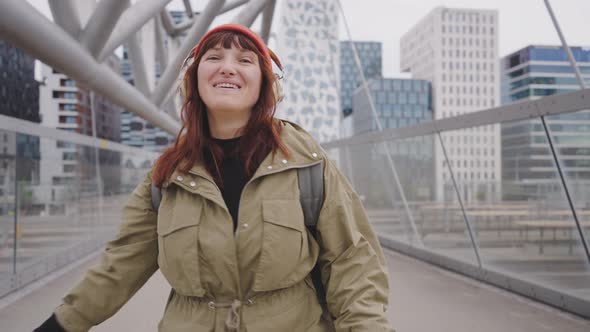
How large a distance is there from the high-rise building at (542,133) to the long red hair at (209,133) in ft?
11.9

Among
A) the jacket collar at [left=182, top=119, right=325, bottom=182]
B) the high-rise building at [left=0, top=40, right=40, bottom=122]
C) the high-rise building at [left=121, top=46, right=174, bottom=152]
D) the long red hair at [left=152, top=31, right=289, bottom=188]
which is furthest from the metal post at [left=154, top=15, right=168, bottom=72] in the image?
the high-rise building at [left=121, top=46, right=174, bottom=152]

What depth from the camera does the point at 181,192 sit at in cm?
149

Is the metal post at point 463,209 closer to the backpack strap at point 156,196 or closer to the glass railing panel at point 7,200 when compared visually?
the glass railing panel at point 7,200

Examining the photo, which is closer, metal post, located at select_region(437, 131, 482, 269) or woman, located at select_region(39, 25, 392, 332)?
woman, located at select_region(39, 25, 392, 332)

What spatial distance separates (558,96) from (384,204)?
17.1ft

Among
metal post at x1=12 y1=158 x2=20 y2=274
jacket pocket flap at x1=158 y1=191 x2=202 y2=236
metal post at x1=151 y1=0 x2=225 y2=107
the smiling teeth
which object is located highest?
metal post at x1=151 y1=0 x2=225 y2=107

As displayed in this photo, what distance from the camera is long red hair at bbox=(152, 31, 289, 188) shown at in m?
1.52

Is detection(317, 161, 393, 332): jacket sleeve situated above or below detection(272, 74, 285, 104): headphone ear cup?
below

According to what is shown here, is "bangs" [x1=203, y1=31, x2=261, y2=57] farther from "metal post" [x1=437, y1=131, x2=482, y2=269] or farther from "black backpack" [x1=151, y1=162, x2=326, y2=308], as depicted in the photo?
"metal post" [x1=437, y1=131, x2=482, y2=269]

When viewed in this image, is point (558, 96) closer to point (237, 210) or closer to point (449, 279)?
point (449, 279)

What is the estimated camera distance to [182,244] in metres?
1.40

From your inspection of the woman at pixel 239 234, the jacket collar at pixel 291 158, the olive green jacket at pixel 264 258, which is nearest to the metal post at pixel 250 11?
the woman at pixel 239 234

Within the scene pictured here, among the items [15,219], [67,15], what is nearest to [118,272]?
[67,15]

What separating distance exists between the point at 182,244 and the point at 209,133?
0.42 meters
